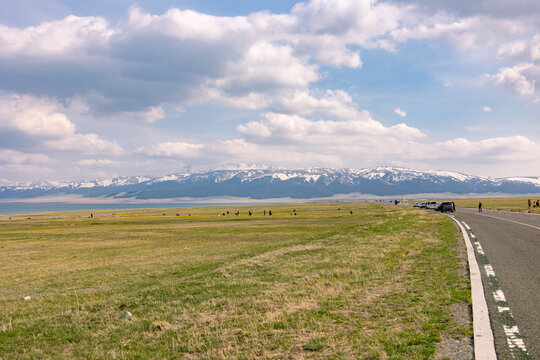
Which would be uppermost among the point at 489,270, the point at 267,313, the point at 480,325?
the point at 480,325

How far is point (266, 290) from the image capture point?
11.3 meters

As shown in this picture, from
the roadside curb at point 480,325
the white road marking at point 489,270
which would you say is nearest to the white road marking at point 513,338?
the roadside curb at point 480,325

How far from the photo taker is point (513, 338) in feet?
20.6

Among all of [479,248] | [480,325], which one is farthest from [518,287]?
[479,248]

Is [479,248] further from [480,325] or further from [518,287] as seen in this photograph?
→ [480,325]

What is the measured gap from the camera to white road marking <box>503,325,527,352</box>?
5.96 m

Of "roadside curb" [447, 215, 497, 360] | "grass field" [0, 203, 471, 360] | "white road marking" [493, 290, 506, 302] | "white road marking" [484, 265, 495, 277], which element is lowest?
"grass field" [0, 203, 471, 360]

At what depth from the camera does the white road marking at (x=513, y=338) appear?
5963 millimetres

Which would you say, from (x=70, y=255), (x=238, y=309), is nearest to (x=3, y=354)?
(x=238, y=309)

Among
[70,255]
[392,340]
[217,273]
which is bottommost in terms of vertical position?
[70,255]

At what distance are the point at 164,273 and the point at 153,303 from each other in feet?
28.1

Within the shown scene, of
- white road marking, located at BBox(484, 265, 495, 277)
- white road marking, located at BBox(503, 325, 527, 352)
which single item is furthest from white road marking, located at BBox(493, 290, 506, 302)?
white road marking, located at BBox(484, 265, 495, 277)

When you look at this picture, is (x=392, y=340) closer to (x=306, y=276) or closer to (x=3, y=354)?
(x=306, y=276)

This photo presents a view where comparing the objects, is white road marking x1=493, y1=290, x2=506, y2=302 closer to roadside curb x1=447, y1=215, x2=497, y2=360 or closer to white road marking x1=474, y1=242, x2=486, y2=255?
roadside curb x1=447, y1=215, x2=497, y2=360
